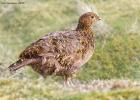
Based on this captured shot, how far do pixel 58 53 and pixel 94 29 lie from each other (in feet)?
36.4

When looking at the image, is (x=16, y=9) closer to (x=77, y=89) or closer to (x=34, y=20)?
(x=34, y=20)

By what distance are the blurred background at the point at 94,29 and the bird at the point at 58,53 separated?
385cm

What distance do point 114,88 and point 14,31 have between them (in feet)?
48.7

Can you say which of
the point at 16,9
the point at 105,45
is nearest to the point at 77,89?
the point at 105,45

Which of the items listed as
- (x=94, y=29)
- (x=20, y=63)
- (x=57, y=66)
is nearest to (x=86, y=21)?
(x=57, y=66)

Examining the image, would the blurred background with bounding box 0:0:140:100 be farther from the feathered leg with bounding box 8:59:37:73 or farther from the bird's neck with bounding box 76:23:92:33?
the feathered leg with bounding box 8:59:37:73

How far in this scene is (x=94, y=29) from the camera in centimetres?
2769

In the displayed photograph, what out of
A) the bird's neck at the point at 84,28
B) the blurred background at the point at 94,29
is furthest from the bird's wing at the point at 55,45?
the blurred background at the point at 94,29

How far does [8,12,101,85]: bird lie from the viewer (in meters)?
16.0

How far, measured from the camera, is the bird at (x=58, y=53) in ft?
52.5

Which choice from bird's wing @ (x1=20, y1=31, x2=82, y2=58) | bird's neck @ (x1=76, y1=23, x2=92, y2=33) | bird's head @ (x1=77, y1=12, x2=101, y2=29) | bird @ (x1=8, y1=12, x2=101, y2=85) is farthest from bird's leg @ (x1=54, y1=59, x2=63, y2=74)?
bird's head @ (x1=77, y1=12, x2=101, y2=29)

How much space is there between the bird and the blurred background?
385cm

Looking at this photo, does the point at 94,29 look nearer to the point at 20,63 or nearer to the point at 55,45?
the point at 55,45

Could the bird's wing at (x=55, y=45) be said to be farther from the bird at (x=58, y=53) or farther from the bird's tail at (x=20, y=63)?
the bird's tail at (x=20, y=63)
